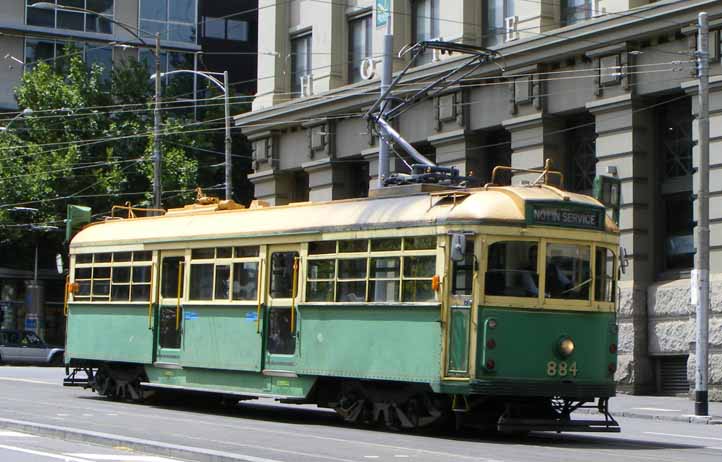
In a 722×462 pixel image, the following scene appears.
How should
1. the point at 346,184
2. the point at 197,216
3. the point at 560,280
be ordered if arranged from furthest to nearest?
the point at 346,184
the point at 197,216
the point at 560,280

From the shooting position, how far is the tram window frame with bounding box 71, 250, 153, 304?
76.8ft

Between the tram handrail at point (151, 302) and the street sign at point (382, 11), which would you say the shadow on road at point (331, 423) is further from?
the street sign at point (382, 11)

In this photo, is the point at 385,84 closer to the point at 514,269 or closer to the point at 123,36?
the point at 514,269

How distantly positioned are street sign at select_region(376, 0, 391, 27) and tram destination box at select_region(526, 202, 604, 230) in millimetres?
18486

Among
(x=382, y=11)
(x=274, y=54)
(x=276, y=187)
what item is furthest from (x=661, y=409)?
(x=274, y=54)

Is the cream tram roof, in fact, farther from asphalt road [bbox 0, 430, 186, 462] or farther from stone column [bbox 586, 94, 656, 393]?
stone column [bbox 586, 94, 656, 393]

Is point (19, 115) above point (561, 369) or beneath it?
above

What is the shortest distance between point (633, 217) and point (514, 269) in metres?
12.5

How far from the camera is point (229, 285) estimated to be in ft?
69.9

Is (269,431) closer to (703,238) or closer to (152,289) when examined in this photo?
(152,289)

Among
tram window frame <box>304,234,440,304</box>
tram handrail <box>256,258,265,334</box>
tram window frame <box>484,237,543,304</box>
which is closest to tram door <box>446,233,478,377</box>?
tram window frame <box>484,237,543,304</box>

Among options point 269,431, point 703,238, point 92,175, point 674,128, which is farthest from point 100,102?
point 269,431

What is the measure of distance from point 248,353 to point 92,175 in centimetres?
3106

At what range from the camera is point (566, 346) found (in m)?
17.7
